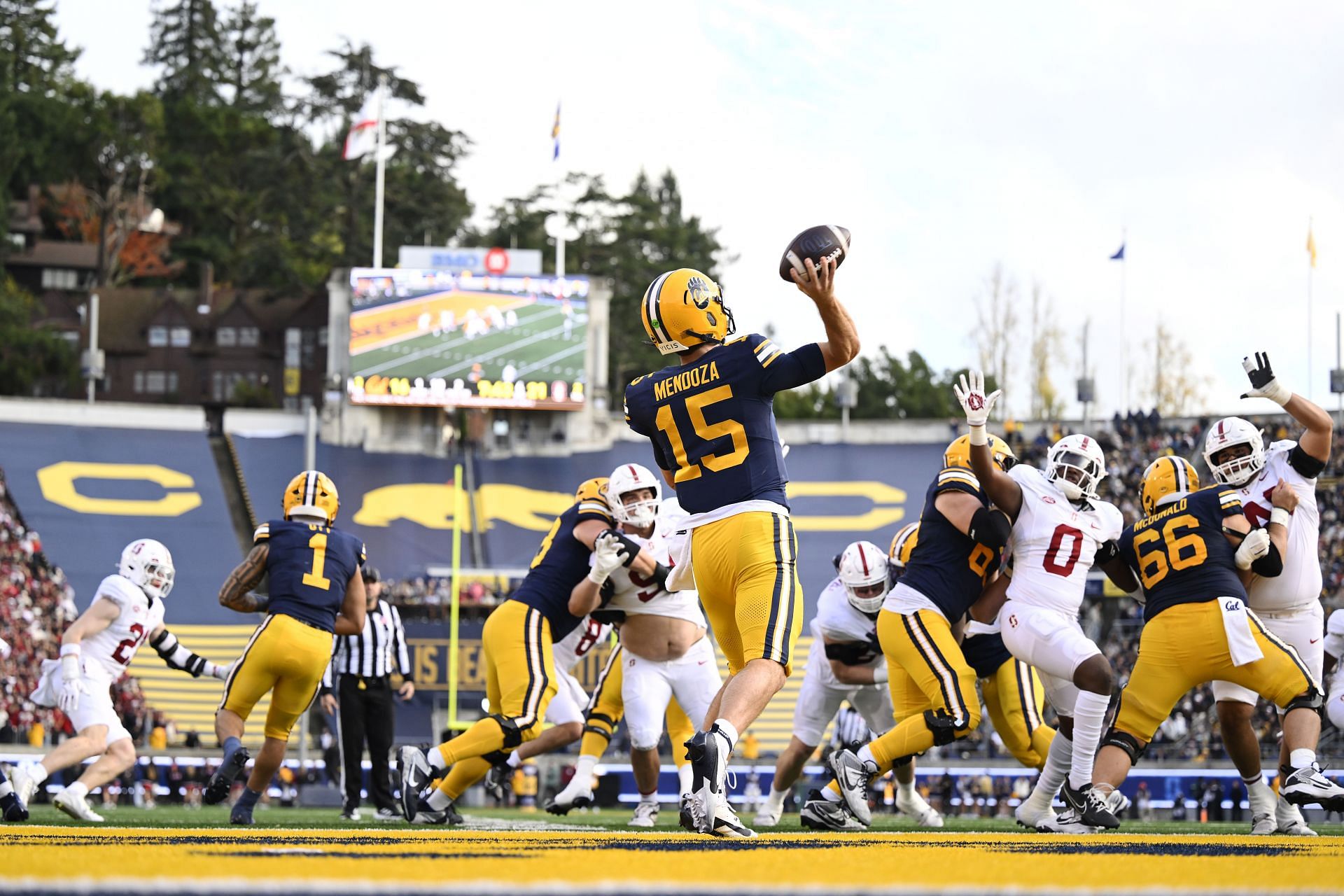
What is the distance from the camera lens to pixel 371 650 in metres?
12.4

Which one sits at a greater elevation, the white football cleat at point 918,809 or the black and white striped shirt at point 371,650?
the black and white striped shirt at point 371,650

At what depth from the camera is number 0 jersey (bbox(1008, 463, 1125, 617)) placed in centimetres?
810

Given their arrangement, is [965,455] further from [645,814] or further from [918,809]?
[645,814]

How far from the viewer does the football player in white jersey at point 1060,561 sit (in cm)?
786

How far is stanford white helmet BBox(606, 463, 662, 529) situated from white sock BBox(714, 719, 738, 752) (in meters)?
3.30

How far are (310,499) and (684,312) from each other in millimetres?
3698

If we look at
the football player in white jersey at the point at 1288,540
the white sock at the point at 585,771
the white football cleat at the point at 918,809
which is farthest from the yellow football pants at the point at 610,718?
the football player in white jersey at the point at 1288,540

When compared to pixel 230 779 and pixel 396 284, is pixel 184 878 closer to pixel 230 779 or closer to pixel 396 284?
pixel 230 779

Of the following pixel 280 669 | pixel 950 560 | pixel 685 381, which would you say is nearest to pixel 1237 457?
pixel 950 560

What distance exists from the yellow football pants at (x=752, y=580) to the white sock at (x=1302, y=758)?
113 inches

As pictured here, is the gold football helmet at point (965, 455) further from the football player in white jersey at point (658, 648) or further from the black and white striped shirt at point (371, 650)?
the black and white striped shirt at point (371, 650)

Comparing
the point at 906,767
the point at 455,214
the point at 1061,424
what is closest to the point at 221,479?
the point at 1061,424

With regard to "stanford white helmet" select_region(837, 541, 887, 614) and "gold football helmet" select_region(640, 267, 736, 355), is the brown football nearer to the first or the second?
"gold football helmet" select_region(640, 267, 736, 355)

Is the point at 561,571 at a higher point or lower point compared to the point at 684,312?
lower
